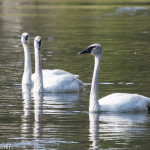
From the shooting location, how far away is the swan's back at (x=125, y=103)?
13.8 m

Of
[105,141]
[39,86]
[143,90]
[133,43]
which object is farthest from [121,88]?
[133,43]

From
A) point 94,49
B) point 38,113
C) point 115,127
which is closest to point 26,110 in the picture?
point 38,113

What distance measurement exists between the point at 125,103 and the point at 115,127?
1.61 meters

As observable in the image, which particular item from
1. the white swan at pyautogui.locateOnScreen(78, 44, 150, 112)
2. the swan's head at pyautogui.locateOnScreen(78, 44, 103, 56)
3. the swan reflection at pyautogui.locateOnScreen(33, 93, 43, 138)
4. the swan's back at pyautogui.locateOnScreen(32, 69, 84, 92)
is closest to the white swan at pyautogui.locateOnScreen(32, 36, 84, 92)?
the swan's back at pyautogui.locateOnScreen(32, 69, 84, 92)

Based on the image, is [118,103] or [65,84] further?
[65,84]

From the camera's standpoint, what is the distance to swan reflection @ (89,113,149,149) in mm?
11164

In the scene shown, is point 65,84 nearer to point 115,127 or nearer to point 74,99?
point 74,99

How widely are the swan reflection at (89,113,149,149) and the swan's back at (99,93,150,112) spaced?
8.4 inches

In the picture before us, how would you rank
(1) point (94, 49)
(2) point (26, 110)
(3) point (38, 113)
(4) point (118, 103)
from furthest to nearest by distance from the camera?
(2) point (26, 110) < (1) point (94, 49) < (3) point (38, 113) < (4) point (118, 103)

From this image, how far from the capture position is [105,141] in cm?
1095

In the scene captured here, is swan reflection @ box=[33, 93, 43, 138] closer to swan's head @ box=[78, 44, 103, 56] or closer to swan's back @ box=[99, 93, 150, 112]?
swan's back @ box=[99, 93, 150, 112]

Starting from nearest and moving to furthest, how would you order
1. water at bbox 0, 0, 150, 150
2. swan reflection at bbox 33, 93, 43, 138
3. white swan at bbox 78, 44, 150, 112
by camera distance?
water at bbox 0, 0, 150, 150 → swan reflection at bbox 33, 93, 43, 138 → white swan at bbox 78, 44, 150, 112

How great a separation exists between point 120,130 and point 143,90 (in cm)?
467

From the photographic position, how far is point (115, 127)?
12250mm
